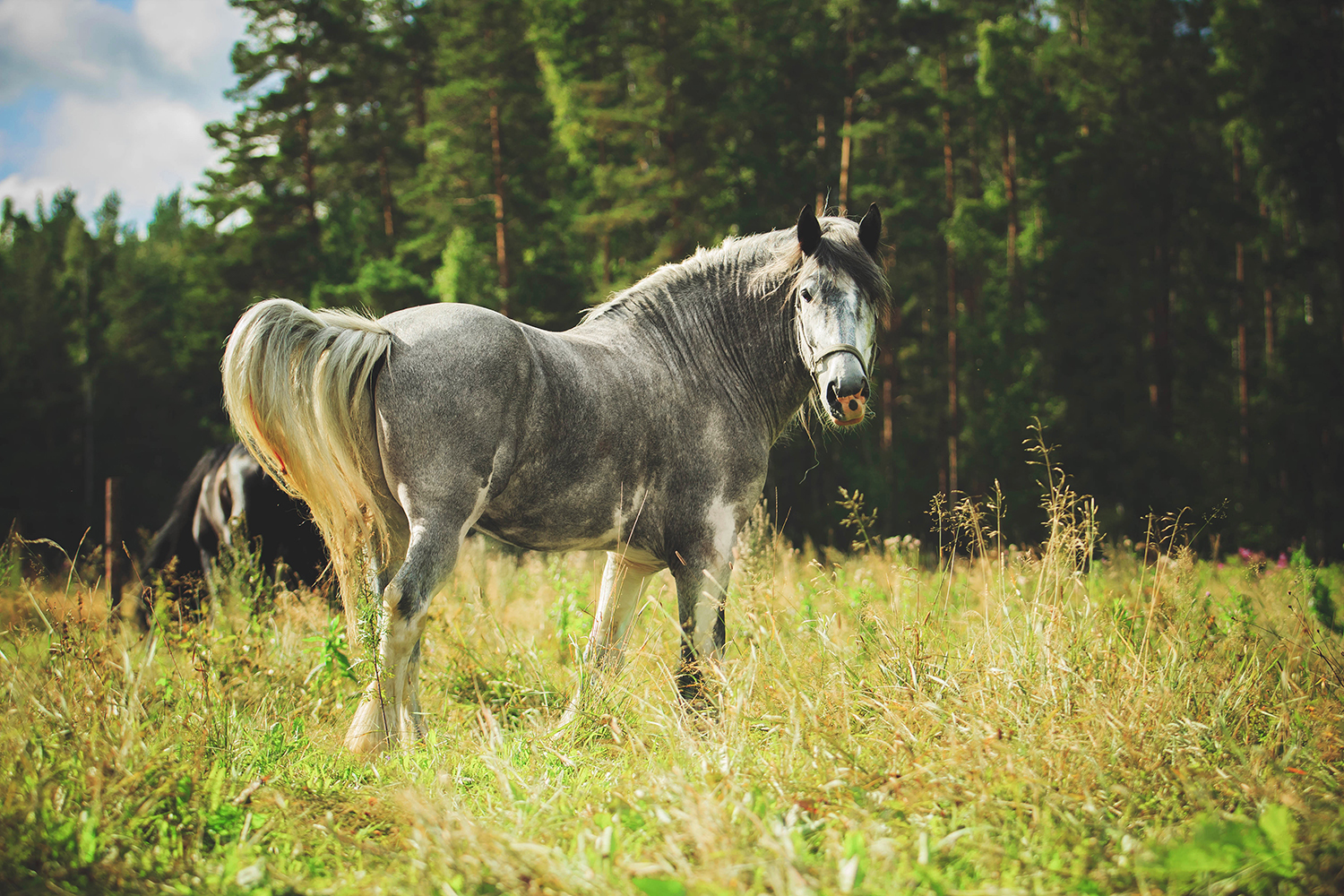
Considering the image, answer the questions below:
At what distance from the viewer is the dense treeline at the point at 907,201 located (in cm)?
1659

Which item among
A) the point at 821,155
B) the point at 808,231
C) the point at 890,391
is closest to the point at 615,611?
the point at 808,231

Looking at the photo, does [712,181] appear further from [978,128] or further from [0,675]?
[0,675]

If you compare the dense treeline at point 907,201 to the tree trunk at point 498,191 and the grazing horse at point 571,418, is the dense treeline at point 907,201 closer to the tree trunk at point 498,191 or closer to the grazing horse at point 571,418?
the tree trunk at point 498,191

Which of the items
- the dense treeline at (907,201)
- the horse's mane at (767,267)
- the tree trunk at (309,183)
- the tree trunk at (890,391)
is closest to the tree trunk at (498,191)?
the dense treeline at (907,201)

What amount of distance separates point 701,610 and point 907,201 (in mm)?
19149

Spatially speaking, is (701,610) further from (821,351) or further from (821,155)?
(821,155)

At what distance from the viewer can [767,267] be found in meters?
3.45

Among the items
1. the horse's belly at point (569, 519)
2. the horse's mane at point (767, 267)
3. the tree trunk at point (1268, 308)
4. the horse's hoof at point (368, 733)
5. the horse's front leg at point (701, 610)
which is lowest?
the horse's hoof at point (368, 733)

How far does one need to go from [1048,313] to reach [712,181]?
384 inches

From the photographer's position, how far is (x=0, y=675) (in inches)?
103

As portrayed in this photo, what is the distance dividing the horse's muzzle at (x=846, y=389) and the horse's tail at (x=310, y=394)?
5.60ft

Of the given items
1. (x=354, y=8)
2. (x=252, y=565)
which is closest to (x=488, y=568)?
(x=252, y=565)

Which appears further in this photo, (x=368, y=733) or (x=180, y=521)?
(x=180, y=521)

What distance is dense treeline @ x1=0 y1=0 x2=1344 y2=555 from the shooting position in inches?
653
